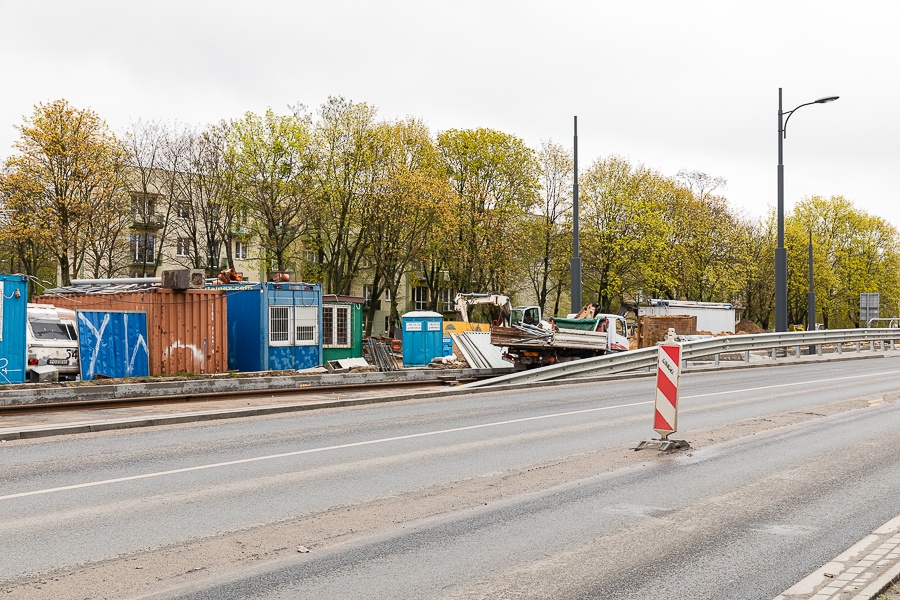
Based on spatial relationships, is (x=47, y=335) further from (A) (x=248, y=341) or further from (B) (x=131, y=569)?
(B) (x=131, y=569)

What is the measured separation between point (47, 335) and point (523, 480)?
1558 cm

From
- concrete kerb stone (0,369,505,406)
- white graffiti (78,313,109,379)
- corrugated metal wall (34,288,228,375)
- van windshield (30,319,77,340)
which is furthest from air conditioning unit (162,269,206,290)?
concrete kerb stone (0,369,505,406)

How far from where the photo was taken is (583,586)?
548cm

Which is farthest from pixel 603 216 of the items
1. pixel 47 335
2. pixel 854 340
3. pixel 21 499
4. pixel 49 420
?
pixel 21 499

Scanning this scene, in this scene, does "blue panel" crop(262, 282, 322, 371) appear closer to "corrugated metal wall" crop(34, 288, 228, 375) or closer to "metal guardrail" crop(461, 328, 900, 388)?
"corrugated metal wall" crop(34, 288, 228, 375)

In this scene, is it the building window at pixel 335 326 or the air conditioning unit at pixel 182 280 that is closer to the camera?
the air conditioning unit at pixel 182 280

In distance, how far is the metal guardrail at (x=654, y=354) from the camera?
22.0 metres

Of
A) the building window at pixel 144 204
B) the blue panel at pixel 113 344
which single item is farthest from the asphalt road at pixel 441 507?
the building window at pixel 144 204

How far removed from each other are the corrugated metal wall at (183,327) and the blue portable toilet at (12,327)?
3.86 metres

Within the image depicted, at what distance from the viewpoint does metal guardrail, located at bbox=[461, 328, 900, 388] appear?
22000mm

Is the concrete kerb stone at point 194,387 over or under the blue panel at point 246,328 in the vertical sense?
under

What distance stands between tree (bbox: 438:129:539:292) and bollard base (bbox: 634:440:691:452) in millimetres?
40719

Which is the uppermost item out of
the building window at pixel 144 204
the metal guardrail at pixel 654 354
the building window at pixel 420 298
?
the building window at pixel 144 204

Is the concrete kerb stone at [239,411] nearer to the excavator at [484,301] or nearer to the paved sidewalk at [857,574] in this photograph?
the excavator at [484,301]
